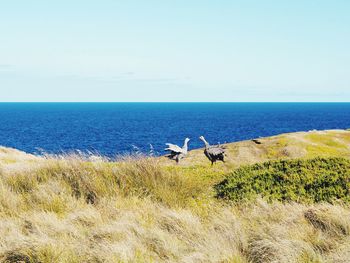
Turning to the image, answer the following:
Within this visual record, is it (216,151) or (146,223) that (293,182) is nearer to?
(146,223)

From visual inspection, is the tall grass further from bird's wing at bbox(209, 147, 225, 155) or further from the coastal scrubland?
bird's wing at bbox(209, 147, 225, 155)

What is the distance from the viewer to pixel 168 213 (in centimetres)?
816

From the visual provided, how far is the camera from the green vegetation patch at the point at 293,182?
32.9ft

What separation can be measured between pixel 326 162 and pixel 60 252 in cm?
905

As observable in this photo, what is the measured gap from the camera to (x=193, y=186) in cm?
1098

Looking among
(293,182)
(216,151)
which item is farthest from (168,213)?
(216,151)

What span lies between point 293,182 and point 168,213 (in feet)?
14.2

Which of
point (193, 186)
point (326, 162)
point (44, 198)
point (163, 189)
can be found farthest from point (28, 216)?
point (326, 162)

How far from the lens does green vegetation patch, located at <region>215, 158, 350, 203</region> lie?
32.9 feet

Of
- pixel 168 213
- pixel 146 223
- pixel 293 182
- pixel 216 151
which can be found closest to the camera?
pixel 146 223

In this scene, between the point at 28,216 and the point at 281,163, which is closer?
the point at 28,216

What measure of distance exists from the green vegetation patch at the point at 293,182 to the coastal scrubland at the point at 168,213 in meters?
0.03

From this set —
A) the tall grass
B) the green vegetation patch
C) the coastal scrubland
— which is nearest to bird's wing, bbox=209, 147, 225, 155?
the coastal scrubland

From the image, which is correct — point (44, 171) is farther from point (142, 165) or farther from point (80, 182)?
point (142, 165)
